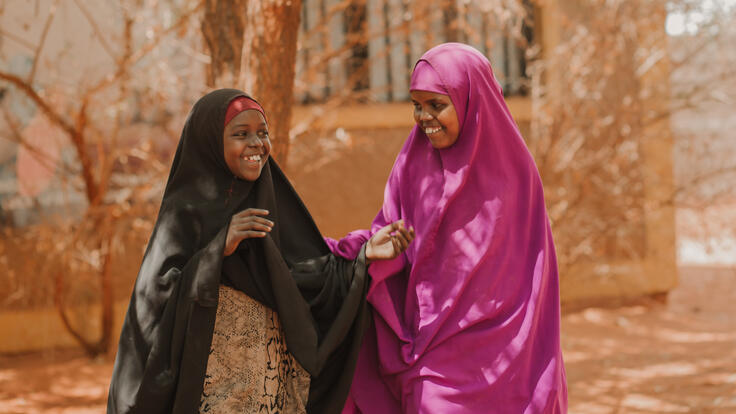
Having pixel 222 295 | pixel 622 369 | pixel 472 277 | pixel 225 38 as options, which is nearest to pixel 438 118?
pixel 472 277

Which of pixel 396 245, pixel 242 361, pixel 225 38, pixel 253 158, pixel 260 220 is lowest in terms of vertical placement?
pixel 242 361

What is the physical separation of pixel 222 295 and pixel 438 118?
906mm

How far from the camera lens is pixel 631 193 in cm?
699

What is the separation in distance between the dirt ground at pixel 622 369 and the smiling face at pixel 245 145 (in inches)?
124

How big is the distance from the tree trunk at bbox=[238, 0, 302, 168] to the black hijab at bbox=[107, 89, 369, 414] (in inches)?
42.0

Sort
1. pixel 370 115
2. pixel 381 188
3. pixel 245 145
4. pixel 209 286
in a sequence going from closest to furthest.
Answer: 1. pixel 209 286
2. pixel 245 145
3. pixel 370 115
4. pixel 381 188

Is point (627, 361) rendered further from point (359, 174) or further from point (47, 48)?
point (47, 48)

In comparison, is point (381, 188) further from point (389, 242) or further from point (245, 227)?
point (245, 227)

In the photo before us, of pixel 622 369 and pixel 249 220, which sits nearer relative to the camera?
pixel 249 220

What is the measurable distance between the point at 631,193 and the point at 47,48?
521 centimetres

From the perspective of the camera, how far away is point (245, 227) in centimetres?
227

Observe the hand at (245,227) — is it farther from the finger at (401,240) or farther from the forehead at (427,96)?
the forehead at (427,96)

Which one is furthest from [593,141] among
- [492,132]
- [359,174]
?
[492,132]

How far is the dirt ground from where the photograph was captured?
4875 mm
